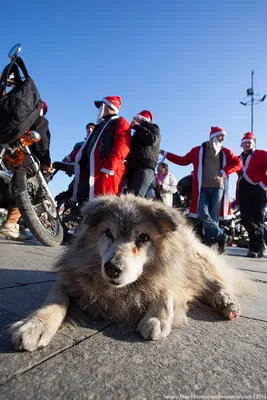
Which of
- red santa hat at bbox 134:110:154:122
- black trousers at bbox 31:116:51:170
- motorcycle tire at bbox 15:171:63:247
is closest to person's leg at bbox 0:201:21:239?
motorcycle tire at bbox 15:171:63:247

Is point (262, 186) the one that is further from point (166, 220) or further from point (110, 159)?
point (166, 220)

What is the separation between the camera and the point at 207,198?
5770 mm

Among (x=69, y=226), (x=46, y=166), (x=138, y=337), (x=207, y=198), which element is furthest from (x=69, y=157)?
(x=138, y=337)

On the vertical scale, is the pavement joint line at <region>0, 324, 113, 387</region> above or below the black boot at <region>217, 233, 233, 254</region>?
below

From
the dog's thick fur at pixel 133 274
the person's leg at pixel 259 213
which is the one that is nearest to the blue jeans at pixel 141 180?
the dog's thick fur at pixel 133 274

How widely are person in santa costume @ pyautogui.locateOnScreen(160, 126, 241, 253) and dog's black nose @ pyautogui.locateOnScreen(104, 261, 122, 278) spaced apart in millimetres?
4018

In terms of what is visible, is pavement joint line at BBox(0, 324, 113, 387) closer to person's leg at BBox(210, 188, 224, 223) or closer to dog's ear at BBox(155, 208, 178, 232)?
dog's ear at BBox(155, 208, 178, 232)

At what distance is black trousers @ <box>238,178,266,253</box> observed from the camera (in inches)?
243

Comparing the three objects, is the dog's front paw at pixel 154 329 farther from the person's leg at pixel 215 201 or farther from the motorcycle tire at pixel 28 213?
the person's leg at pixel 215 201

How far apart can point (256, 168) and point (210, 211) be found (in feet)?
5.31

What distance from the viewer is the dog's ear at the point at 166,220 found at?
1996mm

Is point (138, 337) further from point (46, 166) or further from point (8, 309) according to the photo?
point (46, 166)

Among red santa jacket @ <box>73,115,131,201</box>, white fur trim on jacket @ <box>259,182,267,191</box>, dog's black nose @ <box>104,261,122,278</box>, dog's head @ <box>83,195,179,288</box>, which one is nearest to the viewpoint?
dog's black nose @ <box>104,261,122,278</box>

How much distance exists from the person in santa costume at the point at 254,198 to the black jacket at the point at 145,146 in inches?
106
